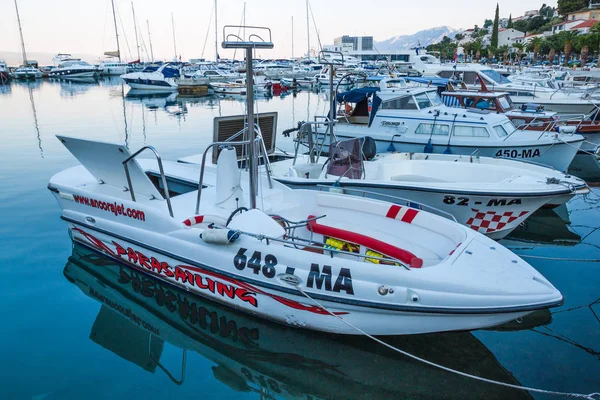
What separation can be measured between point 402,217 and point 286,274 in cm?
206

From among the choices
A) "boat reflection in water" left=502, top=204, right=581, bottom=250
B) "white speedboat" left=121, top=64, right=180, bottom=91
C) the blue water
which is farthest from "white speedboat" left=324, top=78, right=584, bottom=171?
"white speedboat" left=121, top=64, right=180, bottom=91

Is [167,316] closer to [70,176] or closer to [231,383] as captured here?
[231,383]

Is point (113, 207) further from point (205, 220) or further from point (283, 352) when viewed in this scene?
point (283, 352)

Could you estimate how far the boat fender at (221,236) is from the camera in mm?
5332

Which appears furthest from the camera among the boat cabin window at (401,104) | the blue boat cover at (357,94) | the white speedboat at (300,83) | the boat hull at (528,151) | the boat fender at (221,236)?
the white speedboat at (300,83)

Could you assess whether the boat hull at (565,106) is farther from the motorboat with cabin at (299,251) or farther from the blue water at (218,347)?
the motorboat with cabin at (299,251)

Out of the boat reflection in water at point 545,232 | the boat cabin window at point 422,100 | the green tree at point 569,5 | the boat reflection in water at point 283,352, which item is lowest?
Answer: the boat reflection in water at point 545,232

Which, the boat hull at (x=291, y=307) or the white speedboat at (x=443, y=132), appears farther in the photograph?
the white speedboat at (x=443, y=132)

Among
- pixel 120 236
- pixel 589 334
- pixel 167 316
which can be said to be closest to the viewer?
pixel 589 334

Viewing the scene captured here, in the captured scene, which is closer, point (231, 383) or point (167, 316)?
point (231, 383)

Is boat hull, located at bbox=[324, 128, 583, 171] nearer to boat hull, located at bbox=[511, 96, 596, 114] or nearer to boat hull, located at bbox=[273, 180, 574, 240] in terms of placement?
boat hull, located at bbox=[273, 180, 574, 240]

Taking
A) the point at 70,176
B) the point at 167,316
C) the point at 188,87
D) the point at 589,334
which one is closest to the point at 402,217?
the point at 589,334

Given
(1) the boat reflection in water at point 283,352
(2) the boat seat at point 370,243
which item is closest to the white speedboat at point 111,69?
(1) the boat reflection in water at point 283,352

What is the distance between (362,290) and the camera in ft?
15.5
